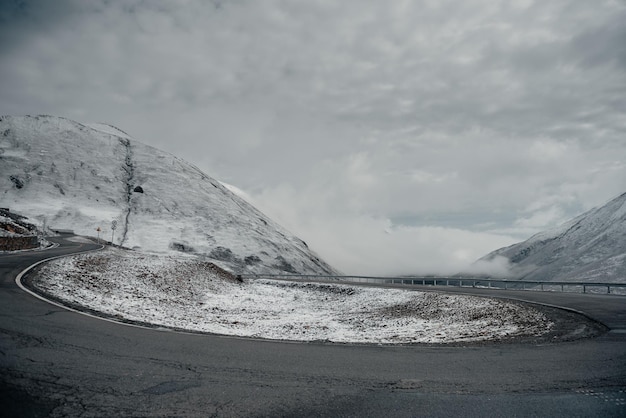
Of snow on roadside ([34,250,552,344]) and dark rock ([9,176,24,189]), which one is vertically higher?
dark rock ([9,176,24,189])

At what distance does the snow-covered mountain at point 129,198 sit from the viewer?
8412cm

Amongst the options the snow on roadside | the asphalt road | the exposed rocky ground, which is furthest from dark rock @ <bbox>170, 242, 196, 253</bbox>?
the asphalt road

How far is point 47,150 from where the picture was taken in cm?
11794

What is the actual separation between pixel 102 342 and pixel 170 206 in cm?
9992

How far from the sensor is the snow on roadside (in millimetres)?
14047

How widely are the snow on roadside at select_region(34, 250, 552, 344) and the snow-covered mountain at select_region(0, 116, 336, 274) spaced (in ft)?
114

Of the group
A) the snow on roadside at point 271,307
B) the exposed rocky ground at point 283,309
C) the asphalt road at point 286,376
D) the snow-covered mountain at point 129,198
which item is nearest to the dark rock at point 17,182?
the snow-covered mountain at point 129,198

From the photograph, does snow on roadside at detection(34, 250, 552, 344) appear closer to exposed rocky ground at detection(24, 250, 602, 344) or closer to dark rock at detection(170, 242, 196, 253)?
exposed rocky ground at detection(24, 250, 602, 344)

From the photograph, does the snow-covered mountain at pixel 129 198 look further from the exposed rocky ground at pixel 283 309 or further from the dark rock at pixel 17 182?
the exposed rocky ground at pixel 283 309

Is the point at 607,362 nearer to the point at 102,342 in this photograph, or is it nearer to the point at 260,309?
the point at 102,342

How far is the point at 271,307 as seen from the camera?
2753 cm

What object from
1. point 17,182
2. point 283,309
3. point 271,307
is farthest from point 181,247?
point 283,309

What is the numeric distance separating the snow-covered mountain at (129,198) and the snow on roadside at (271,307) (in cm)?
3465

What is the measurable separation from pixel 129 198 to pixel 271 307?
90.0 m
